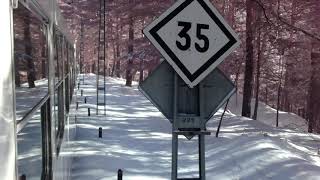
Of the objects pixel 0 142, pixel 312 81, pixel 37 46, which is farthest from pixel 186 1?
pixel 312 81

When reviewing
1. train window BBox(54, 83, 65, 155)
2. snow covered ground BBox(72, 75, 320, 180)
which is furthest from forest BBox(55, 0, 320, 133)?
train window BBox(54, 83, 65, 155)

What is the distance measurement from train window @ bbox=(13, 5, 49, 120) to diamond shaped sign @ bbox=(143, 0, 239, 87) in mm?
1652

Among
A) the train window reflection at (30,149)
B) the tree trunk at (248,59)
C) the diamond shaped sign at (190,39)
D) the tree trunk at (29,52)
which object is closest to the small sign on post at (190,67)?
the diamond shaped sign at (190,39)

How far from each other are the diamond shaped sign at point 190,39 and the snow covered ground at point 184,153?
6.62m

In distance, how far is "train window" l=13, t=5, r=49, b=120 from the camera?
2.26 metres

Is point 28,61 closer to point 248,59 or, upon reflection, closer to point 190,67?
point 190,67

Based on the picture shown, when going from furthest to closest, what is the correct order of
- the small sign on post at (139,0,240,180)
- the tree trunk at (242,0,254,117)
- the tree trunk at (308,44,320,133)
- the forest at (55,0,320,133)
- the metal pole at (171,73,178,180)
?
the tree trunk at (308,44,320,133), the tree trunk at (242,0,254,117), the forest at (55,0,320,133), the small sign on post at (139,0,240,180), the metal pole at (171,73,178,180)

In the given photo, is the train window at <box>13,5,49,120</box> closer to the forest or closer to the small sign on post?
the small sign on post

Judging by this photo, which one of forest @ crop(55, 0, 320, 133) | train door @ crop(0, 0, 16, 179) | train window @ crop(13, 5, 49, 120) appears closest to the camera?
train door @ crop(0, 0, 16, 179)

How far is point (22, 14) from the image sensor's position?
2430 mm

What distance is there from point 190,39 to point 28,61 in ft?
8.45

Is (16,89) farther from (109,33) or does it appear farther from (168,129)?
(109,33)

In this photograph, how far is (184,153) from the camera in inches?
607

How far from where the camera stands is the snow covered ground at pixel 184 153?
11.9 metres
